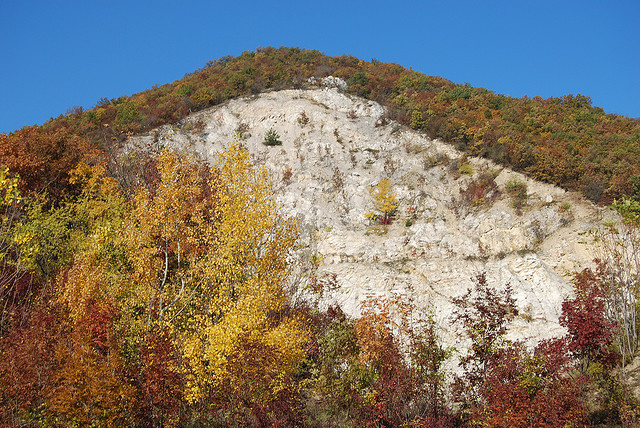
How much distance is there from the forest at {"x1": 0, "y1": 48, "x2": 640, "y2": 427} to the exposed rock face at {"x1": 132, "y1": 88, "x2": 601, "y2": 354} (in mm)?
2108

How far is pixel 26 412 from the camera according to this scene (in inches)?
396

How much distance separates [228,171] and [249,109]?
27291mm

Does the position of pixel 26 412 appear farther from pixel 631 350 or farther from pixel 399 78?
pixel 399 78

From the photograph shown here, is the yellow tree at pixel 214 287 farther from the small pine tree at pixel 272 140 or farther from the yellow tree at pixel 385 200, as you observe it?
the small pine tree at pixel 272 140

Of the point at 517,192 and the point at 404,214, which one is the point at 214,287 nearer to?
the point at 404,214

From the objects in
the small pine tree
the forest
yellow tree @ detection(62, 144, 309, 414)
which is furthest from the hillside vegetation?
yellow tree @ detection(62, 144, 309, 414)

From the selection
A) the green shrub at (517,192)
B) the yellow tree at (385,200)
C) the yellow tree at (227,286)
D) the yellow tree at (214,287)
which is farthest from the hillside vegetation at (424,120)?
the yellow tree at (227,286)

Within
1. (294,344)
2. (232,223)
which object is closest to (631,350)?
(294,344)

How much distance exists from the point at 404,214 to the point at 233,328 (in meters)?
19.0

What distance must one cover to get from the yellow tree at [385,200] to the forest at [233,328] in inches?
322

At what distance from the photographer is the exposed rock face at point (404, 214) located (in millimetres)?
22281

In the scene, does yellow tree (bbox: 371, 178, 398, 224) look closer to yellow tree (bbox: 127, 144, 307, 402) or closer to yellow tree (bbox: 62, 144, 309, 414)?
yellow tree (bbox: 127, 144, 307, 402)

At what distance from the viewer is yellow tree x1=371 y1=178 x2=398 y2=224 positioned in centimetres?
2847

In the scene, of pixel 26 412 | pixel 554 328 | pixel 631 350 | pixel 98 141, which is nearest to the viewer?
pixel 26 412
